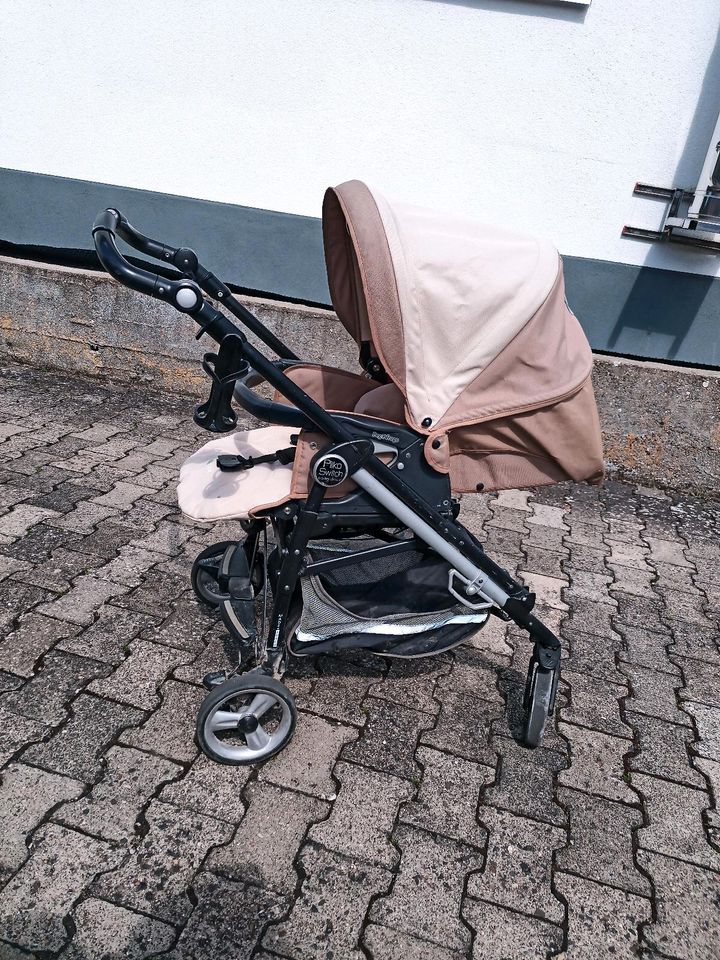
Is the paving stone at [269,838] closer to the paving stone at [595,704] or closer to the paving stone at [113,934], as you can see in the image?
the paving stone at [113,934]

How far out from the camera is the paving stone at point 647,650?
323 centimetres

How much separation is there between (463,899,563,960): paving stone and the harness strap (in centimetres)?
148

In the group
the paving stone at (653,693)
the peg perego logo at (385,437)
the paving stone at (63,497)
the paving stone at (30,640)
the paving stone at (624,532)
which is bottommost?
the paving stone at (63,497)

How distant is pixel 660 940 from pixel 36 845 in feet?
5.85

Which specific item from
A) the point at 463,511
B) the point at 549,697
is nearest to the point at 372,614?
the point at 549,697

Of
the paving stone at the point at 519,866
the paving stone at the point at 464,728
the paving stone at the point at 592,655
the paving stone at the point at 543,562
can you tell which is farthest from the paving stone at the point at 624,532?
the paving stone at the point at 519,866

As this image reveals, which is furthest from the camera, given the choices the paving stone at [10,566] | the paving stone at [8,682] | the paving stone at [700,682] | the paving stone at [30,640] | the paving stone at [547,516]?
the paving stone at [547,516]

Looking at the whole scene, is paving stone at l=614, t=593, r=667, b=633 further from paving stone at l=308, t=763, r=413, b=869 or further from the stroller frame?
paving stone at l=308, t=763, r=413, b=869

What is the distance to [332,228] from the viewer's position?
270cm

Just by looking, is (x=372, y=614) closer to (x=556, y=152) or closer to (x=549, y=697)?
(x=549, y=697)

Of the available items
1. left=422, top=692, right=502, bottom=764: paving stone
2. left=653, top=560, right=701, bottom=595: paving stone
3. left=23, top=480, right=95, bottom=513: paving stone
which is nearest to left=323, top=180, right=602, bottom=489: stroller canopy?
left=422, top=692, right=502, bottom=764: paving stone

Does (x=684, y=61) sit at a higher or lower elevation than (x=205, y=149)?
higher

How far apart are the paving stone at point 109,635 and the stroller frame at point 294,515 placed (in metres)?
0.54

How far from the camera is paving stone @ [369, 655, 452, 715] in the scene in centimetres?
280
